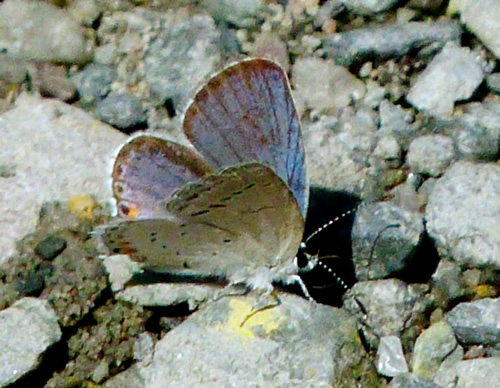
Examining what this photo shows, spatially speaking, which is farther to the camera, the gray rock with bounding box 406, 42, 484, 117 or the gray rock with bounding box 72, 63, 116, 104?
the gray rock with bounding box 72, 63, 116, 104

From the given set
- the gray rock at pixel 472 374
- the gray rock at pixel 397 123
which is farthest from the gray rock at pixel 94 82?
the gray rock at pixel 472 374

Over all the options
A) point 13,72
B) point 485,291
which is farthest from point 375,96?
point 13,72

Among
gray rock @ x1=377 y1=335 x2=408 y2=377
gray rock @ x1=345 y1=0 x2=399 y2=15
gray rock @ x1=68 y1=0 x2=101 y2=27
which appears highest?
gray rock @ x1=345 y1=0 x2=399 y2=15

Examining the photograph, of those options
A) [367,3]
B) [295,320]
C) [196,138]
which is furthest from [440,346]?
[367,3]

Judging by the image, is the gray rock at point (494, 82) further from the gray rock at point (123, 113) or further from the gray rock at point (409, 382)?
the gray rock at point (123, 113)

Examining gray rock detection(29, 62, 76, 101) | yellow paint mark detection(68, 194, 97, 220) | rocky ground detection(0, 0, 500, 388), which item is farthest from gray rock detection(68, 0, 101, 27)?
yellow paint mark detection(68, 194, 97, 220)

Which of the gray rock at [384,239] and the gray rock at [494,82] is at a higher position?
the gray rock at [494,82]

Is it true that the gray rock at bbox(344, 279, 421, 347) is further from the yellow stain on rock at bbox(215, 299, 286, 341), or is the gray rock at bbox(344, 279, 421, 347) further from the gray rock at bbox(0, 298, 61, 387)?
the gray rock at bbox(0, 298, 61, 387)
